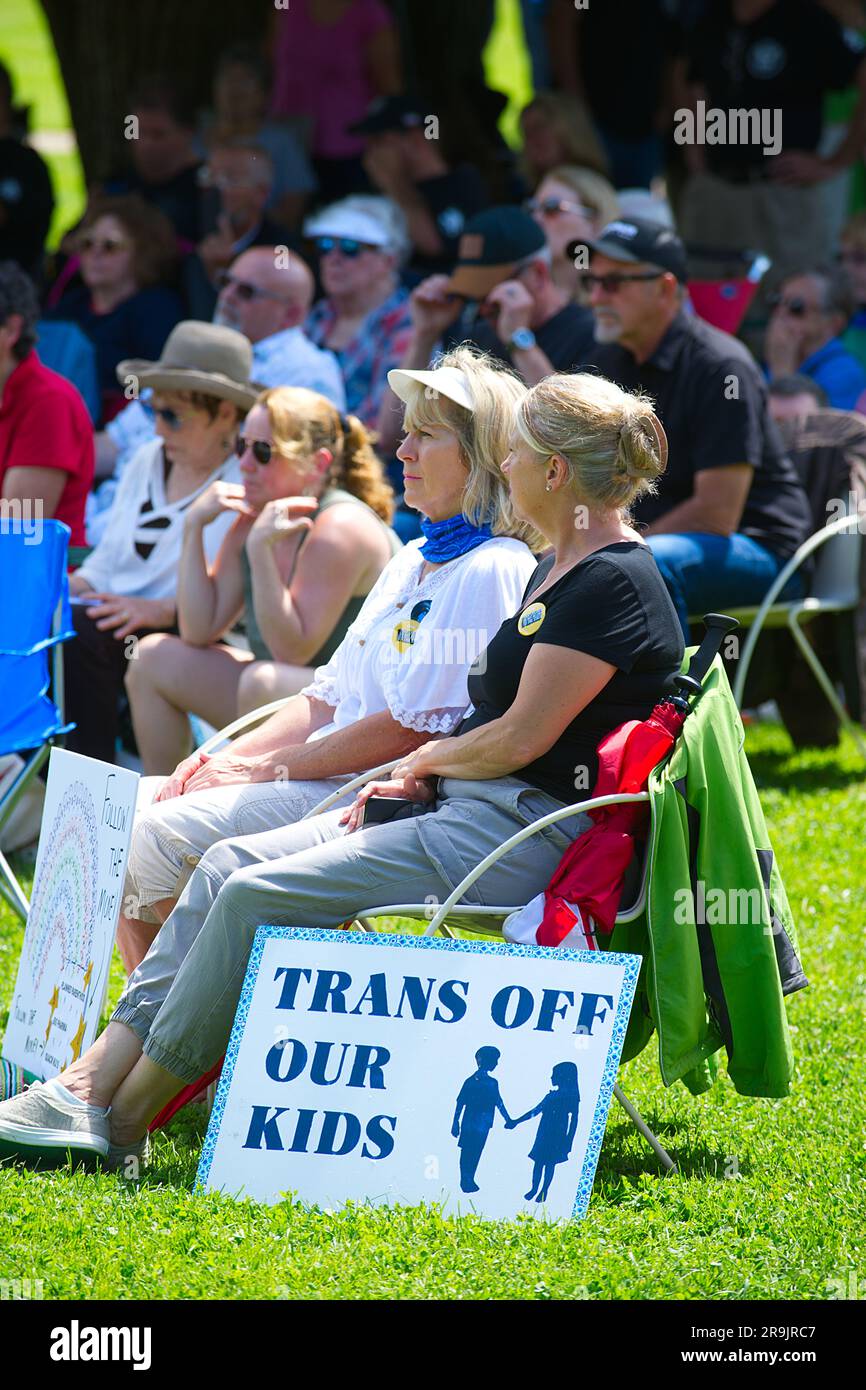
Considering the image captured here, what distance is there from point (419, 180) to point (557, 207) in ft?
4.90

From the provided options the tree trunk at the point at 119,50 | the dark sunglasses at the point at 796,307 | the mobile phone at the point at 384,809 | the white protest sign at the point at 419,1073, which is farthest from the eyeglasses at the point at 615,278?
the tree trunk at the point at 119,50

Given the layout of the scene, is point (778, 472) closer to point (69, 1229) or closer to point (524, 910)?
point (524, 910)

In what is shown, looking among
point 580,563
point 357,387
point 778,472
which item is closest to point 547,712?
point 580,563

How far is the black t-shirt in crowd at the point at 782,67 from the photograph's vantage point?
983 cm

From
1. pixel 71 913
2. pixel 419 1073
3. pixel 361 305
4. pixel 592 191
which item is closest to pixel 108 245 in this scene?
pixel 361 305

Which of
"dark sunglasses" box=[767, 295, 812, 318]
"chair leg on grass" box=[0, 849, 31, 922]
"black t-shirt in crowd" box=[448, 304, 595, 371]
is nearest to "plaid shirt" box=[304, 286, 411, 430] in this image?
"black t-shirt in crowd" box=[448, 304, 595, 371]

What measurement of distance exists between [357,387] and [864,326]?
2.75 meters

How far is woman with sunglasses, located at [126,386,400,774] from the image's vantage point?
516 cm

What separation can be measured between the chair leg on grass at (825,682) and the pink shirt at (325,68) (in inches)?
207

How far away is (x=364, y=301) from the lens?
27.7ft

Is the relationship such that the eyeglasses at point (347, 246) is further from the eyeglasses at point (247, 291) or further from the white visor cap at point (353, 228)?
the eyeglasses at point (247, 291)

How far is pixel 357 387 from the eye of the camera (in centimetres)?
822

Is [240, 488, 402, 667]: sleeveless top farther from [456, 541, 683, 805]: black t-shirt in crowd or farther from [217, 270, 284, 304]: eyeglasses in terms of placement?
[217, 270, 284, 304]: eyeglasses

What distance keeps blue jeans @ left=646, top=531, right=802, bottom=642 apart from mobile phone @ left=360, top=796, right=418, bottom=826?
8.06 feet
